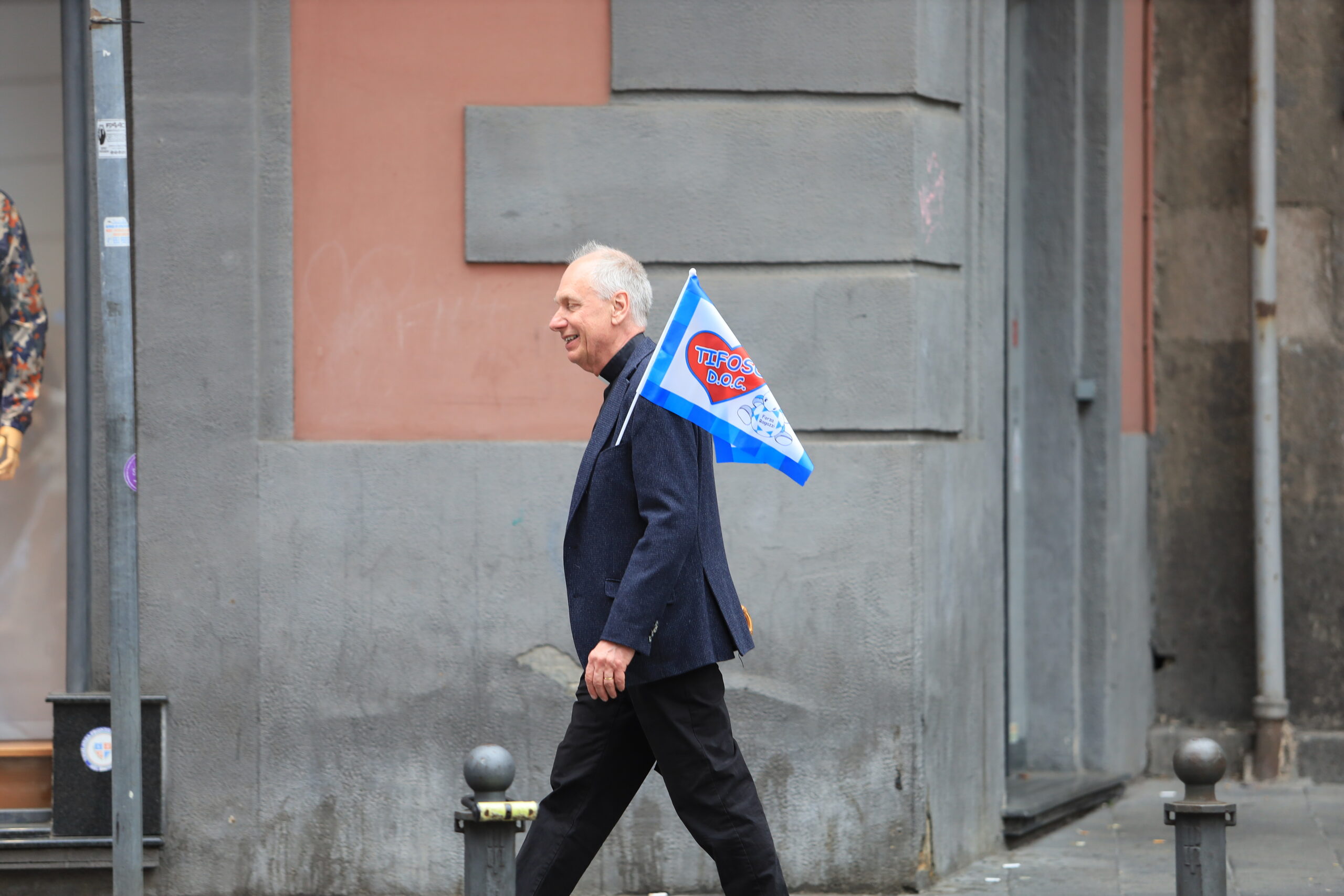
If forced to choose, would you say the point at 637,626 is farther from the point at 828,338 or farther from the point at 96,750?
the point at 96,750

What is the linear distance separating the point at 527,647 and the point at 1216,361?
3997mm

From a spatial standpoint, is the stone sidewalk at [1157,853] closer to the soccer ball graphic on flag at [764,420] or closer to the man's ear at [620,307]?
the soccer ball graphic on flag at [764,420]

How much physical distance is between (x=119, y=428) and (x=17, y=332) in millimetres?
1727

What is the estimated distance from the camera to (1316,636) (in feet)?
24.5

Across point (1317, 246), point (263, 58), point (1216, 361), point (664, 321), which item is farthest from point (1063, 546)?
point (263, 58)

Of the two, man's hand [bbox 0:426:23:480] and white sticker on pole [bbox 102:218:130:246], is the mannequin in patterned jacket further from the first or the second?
white sticker on pole [bbox 102:218:130:246]

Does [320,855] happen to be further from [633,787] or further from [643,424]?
[643,424]

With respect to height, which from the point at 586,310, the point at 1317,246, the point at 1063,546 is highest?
the point at 1317,246

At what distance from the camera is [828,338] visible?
5.46 m

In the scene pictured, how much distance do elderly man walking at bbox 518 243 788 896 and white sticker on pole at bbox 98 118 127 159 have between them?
1.17 m

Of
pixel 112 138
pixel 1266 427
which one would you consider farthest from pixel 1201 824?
pixel 1266 427

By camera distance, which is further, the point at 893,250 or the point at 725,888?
the point at 893,250

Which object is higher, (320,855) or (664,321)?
(664,321)

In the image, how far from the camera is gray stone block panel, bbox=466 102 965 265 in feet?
17.9
